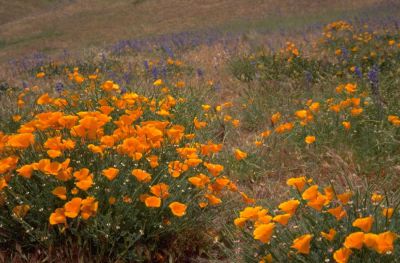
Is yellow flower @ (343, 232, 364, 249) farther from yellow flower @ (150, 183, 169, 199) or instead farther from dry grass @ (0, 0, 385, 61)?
dry grass @ (0, 0, 385, 61)

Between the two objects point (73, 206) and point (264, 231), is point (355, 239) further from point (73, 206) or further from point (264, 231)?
point (73, 206)

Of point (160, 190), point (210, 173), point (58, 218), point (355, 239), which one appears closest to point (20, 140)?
point (58, 218)

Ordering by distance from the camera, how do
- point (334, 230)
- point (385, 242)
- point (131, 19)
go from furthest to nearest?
point (131, 19), point (334, 230), point (385, 242)

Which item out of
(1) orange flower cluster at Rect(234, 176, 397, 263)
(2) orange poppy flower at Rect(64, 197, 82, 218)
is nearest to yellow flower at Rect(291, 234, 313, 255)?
(1) orange flower cluster at Rect(234, 176, 397, 263)

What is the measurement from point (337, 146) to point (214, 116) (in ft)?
4.87

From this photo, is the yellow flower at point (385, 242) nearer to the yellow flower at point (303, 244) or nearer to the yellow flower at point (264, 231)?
the yellow flower at point (303, 244)

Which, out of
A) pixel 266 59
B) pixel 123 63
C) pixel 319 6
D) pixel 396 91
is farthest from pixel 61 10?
pixel 396 91

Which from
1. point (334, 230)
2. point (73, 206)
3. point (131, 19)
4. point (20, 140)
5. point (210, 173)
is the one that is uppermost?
point (20, 140)

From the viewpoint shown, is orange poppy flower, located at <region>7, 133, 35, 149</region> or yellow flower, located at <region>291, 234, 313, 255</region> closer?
yellow flower, located at <region>291, 234, 313, 255</region>

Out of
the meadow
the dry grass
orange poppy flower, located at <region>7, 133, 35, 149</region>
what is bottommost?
the dry grass

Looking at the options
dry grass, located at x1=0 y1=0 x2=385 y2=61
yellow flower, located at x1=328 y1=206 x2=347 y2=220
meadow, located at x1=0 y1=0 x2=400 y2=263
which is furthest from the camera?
dry grass, located at x1=0 y1=0 x2=385 y2=61

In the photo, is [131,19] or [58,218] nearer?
[58,218]

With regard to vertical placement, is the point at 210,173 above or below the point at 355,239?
below

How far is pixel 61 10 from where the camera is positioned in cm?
3828
